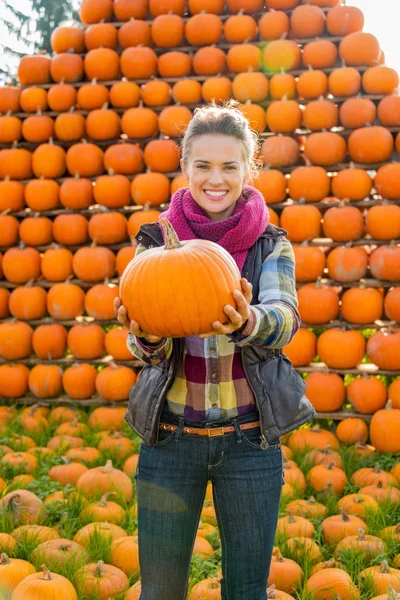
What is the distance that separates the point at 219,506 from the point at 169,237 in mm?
736

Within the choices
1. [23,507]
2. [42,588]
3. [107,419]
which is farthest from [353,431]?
[42,588]

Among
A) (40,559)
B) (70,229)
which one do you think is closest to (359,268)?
(70,229)

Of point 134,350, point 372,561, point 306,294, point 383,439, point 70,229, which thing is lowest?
point 372,561

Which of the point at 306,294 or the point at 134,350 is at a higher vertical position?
the point at 306,294

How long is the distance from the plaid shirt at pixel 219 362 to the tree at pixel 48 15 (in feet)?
60.0

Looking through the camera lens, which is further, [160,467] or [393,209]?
[393,209]

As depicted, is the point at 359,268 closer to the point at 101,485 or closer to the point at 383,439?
the point at 383,439

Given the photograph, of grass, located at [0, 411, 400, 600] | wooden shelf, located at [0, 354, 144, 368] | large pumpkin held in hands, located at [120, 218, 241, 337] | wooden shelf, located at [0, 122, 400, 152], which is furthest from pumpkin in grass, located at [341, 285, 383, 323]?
large pumpkin held in hands, located at [120, 218, 241, 337]

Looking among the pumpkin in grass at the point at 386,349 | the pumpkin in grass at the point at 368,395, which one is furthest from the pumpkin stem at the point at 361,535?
the pumpkin in grass at the point at 386,349

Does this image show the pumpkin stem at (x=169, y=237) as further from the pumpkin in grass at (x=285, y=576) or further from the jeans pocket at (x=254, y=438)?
the pumpkin in grass at (x=285, y=576)

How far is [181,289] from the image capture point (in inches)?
68.8

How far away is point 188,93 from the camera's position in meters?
5.04

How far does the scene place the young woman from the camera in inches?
71.6

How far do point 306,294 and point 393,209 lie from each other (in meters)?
0.79
